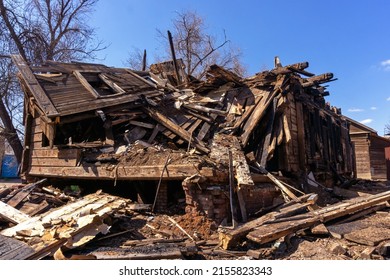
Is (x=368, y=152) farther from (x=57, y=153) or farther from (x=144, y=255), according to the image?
→ (x=144, y=255)

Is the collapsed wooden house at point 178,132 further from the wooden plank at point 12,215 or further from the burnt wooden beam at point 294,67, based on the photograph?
the wooden plank at point 12,215

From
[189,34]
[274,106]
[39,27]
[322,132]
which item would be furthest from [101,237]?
[189,34]

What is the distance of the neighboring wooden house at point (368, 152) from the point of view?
71.8ft

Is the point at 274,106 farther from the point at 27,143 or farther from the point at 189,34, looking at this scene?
the point at 189,34

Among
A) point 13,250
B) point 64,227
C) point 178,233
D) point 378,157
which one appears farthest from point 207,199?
point 378,157

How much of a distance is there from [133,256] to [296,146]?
259 inches

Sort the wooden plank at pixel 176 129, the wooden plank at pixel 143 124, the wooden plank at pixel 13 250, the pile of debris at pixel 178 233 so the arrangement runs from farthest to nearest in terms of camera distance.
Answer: the wooden plank at pixel 143 124, the wooden plank at pixel 176 129, the pile of debris at pixel 178 233, the wooden plank at pixel 13 250

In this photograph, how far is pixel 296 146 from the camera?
959 centimetres

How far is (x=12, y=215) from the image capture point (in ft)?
21.9

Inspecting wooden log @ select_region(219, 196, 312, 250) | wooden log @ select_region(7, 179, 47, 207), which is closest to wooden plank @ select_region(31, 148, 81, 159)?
wooden log @ select_region(7, 179, 47, 207)

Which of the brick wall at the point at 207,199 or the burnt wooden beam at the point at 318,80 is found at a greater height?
the burnt wooden beam at the point at 318,80

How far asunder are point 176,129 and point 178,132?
124 millimetres

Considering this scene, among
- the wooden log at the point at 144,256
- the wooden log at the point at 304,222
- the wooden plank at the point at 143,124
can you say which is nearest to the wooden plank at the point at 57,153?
the wooden plank at the point at 143,124

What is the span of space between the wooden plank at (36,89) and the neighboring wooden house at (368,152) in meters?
19.8
